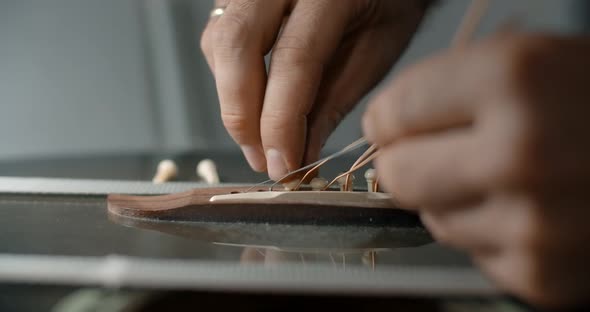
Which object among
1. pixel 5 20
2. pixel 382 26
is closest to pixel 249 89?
pixel 382 26

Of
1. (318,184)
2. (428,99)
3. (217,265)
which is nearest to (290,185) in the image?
(318,184)

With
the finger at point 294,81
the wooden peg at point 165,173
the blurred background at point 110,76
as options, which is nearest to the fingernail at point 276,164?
the finger at point 294,81

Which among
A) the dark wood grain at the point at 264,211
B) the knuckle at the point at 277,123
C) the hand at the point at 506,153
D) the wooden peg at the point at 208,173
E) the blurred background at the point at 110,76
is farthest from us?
the blurred background at the point at 110,76

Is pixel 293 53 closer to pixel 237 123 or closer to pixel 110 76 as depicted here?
pixel 237 123

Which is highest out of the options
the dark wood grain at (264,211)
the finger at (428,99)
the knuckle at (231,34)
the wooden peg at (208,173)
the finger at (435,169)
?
the knuckle at (231,34)

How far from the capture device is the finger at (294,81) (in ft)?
2.15

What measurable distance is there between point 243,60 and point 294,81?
57 mm

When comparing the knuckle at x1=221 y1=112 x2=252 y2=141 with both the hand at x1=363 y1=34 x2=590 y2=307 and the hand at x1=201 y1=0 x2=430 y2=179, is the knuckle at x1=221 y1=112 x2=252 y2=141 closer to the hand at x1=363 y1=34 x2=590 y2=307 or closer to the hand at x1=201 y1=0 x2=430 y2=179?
the hand at x1=201 y1=0 x2=430 y2=179

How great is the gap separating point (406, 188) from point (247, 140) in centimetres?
40

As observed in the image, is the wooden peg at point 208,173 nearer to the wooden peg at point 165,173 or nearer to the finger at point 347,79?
the wooden peg at point 165,173

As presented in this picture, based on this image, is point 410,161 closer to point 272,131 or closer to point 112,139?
point 272,131

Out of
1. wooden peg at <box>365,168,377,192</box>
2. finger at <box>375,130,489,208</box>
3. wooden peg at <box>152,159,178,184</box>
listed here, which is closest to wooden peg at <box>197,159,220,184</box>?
wooden peg at <box>152,159,178,184</box>

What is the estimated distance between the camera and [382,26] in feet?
2.83

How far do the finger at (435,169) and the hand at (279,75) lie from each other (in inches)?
13.0
